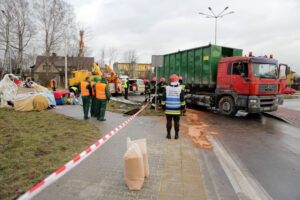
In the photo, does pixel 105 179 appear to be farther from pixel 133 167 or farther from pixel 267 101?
pixel 267 101

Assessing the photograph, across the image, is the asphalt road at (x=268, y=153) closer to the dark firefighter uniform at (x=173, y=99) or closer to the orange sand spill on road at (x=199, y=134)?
the orange sand spill on road at (x=199, y=134)

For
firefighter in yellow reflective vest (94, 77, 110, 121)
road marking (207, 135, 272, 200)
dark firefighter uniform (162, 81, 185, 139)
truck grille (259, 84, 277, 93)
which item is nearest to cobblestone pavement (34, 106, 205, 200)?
road marking (207, 135, 272, 200)

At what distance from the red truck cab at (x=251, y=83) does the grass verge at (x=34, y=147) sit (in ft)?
22.0

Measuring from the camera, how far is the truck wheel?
9680 millimetres

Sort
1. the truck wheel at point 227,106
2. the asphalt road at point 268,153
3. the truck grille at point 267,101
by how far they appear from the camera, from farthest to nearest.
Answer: the truck wheel at point 227,106 → the truck grille at point 267,101 → the asphalt road at point 268,153

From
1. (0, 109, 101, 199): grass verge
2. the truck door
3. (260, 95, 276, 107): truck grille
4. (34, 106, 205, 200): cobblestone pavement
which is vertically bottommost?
(34, 106, 205, 200): cobblestone pavement

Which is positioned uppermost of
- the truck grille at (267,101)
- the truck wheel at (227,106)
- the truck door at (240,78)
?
the truck door at (240,78)

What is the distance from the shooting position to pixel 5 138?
5.10 meters

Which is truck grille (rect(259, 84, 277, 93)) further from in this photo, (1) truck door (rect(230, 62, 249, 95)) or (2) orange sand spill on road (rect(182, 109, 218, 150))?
(2) orange sand spill on road (rect(182, 109, 218, 150))

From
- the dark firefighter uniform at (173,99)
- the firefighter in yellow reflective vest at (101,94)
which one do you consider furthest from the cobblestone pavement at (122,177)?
the firefighter in yellow reflective vest at (101,94)

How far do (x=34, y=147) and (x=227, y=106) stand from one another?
867 centimetres

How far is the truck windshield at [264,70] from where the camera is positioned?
29.0ft

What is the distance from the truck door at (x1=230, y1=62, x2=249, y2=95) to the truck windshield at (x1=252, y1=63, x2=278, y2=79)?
1.22 feet

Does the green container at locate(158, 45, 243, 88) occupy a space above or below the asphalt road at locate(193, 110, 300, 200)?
above
